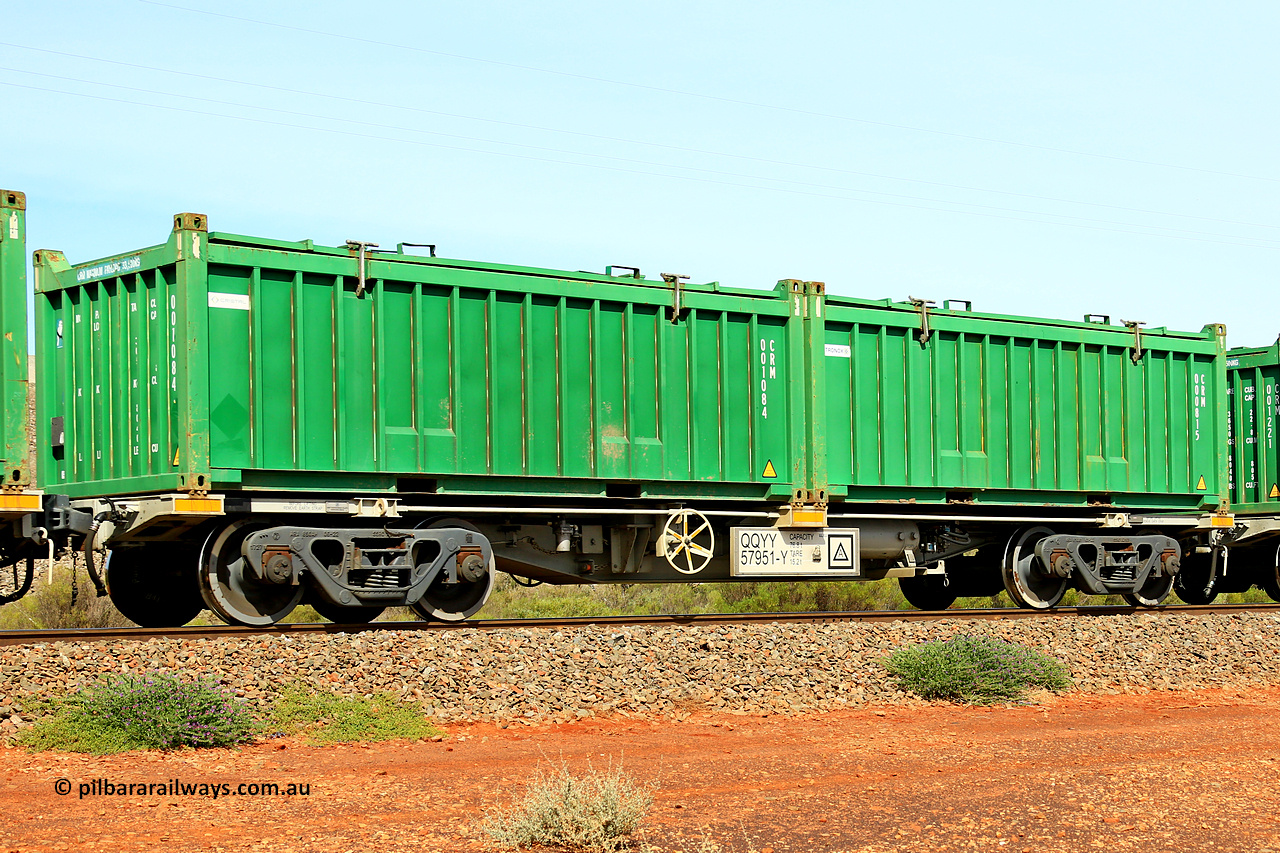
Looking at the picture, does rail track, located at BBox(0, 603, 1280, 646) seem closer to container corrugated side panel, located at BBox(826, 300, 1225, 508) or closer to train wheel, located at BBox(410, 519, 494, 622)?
train wheel, located at BBox(410, 519, 494, 622)

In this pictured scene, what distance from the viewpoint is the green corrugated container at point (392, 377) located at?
38.3 ft

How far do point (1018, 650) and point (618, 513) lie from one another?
165 inches

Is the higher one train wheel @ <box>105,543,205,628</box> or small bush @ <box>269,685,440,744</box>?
train wheel @ <box>105,543,205,628</box>

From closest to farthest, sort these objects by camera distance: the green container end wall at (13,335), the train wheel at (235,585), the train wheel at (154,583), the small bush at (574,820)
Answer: the small bush at (574,820) → the green container end wall at (13,335) → the train wheel at (235,585) → the train wheel at (154,583)

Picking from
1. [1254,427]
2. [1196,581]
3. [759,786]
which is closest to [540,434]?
[759,786]

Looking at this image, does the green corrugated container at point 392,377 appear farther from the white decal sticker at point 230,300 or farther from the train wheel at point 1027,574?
the train wheel at point 1027,574

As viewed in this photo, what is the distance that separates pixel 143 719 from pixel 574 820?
3513 millimetres

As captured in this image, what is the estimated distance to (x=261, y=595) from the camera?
11844mm

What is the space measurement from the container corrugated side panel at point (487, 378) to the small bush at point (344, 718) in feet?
10.4

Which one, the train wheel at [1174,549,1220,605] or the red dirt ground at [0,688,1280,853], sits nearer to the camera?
the red dirt ground at [0,688,1280,853]

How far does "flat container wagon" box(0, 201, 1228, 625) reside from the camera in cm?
1173

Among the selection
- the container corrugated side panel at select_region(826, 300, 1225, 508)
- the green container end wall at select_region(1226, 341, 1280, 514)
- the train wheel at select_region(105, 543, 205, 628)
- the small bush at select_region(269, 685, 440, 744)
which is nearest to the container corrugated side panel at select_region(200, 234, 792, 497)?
the container corrugated side panel at select_region(826, 300, 1225, 508)

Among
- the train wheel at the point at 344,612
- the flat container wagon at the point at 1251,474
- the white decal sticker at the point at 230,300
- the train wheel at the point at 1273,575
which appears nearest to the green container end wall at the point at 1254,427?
the flat container wagon at the point at 1251,474

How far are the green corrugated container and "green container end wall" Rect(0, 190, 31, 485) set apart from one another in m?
0.92
